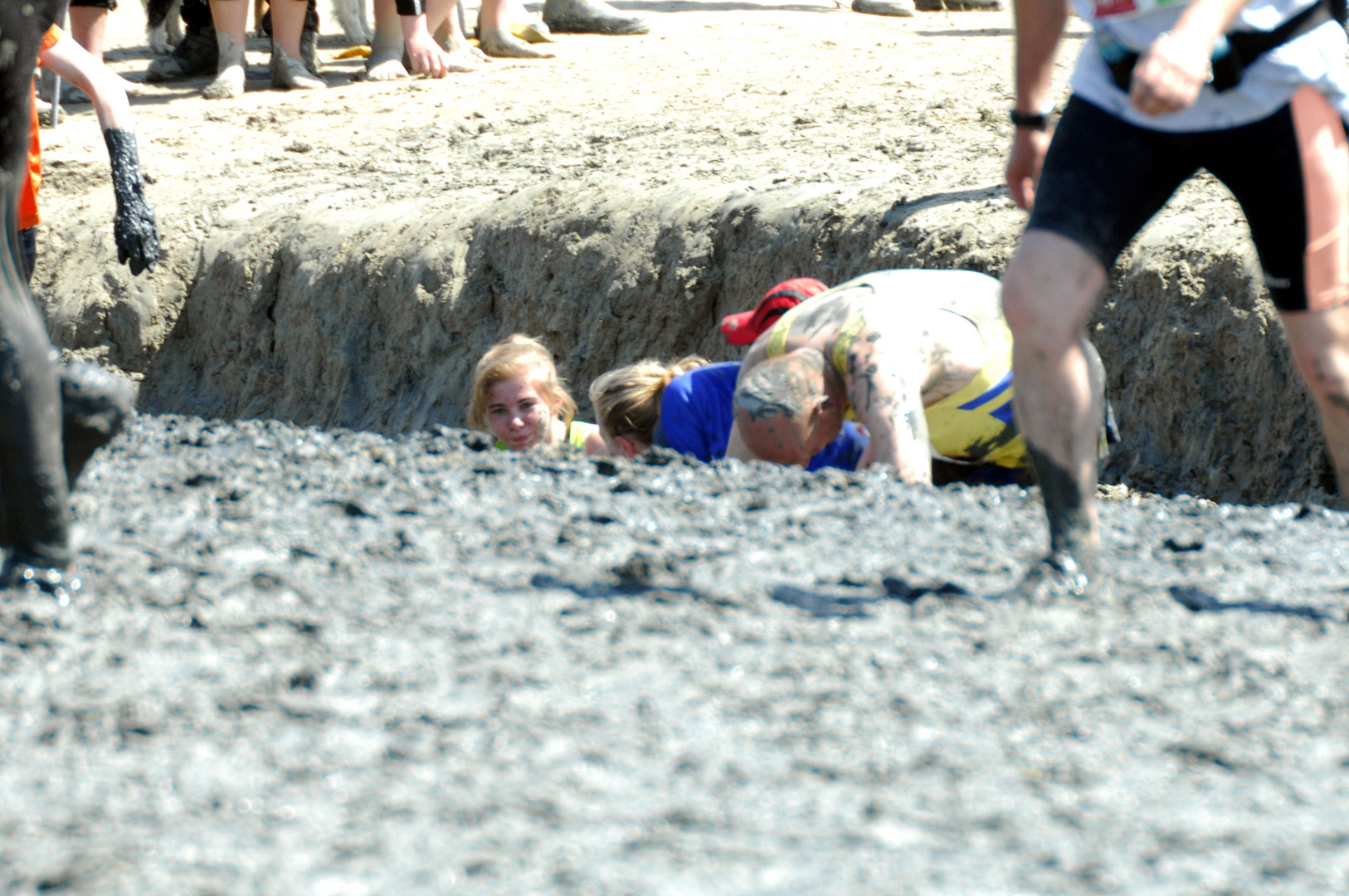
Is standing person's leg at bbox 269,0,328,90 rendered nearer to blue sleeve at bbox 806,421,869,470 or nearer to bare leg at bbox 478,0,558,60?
bare leg at bbox 478,0,558,60

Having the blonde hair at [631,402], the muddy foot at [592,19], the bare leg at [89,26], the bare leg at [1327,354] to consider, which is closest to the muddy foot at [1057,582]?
the bare leg at [1327,354]

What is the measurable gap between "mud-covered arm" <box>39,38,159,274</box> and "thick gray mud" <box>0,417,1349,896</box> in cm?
125

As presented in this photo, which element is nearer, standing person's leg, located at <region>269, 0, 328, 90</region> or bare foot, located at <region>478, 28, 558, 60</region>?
standing person's leg, located at <region>269, 0, 328, 90</region>

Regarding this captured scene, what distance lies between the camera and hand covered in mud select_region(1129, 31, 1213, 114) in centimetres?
188

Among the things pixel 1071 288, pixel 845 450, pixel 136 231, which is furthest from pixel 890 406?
pixel 136 231

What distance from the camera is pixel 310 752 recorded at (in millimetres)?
1683

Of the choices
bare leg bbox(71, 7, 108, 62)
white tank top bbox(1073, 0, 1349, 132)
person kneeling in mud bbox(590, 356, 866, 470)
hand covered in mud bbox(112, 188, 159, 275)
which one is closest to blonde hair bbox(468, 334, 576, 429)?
person kneeling in mud bbox(590, 356, 866, 470)

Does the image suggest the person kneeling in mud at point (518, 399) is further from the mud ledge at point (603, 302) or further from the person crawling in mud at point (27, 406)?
the person crawling in mud at point (27, 406)

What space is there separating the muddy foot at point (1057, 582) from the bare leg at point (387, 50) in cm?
706

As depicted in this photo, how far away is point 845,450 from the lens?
3.77 metres

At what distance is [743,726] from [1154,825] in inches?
20.4

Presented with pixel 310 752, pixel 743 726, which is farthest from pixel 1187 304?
pixel 310 752

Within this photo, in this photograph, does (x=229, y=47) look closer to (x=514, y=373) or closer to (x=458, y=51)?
(x=458, y=51)

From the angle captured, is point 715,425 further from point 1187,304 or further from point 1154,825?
point 1154,825
